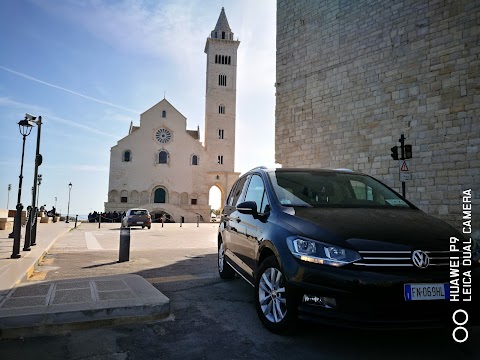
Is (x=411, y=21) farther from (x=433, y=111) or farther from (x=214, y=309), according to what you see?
(x=214, y=309)

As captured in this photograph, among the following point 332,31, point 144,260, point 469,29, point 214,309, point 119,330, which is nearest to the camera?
point 119,330

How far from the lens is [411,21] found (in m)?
13.3

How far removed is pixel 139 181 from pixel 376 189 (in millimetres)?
48352

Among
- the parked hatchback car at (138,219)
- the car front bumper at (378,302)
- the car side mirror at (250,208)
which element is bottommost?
the parked hatchback car at (138,219)

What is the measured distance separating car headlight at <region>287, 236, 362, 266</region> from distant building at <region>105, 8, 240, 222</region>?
44.7 meters

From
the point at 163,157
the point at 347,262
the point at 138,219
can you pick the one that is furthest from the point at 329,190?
the point at 163,157

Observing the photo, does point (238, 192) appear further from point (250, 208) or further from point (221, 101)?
point (221, 101)

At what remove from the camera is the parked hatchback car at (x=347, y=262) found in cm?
256

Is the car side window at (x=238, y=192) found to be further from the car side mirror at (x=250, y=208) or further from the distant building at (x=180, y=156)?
the distant building at (x=180, y=156)

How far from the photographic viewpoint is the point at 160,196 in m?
50.9

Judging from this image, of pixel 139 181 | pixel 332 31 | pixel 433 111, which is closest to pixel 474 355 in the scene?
pixel 433 111

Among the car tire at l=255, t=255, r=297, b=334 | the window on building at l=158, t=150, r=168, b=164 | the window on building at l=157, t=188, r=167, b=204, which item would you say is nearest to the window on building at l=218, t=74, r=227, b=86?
the window on building at l=158, t=150, r=168, b=164

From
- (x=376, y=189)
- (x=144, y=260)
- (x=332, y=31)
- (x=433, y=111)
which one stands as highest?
(x=332, y=31)

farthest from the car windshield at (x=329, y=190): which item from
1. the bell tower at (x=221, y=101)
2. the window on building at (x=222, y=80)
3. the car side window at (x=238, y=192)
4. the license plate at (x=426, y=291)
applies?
the window on building at (x=222, y=80)
